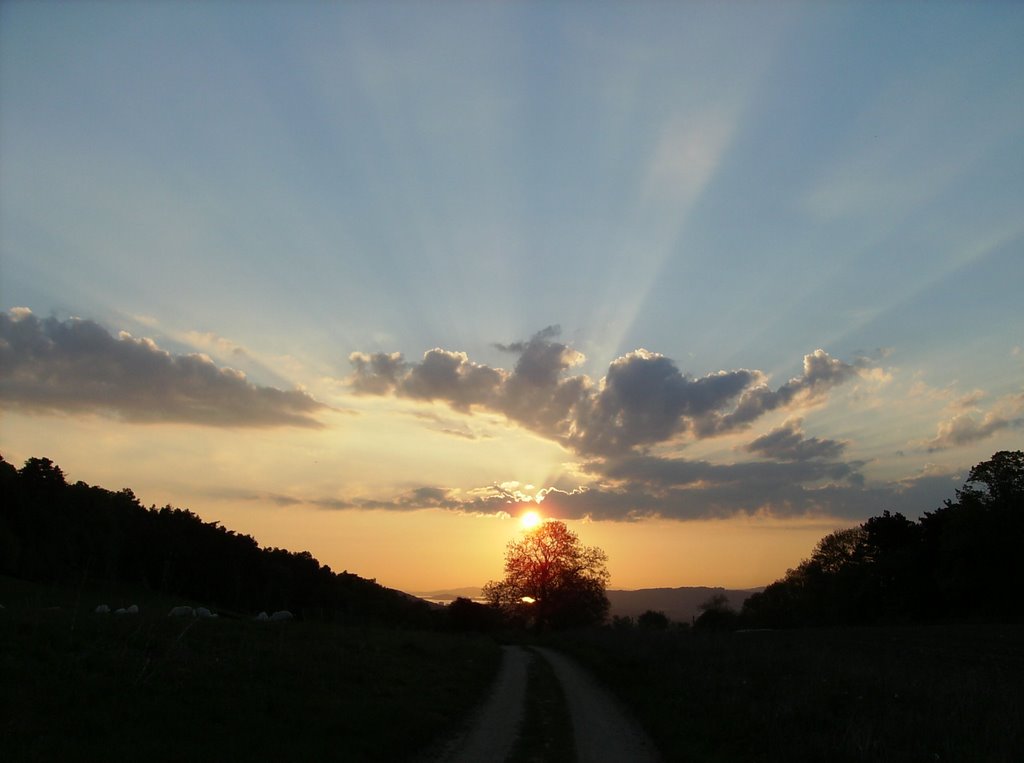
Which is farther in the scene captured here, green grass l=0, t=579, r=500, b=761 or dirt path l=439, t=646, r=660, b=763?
dirt path l=439, t=646, r=660, b=763

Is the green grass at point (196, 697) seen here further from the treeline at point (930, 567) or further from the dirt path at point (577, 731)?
the treeline at point (930, 567)

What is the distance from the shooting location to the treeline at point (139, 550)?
65.8m

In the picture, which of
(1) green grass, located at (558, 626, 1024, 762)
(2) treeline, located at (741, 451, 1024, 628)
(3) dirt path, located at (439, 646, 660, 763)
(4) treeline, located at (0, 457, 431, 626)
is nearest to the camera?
(1) green grass, located at (558, 626, 1024, 762)

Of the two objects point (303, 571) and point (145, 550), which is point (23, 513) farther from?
point (303, 571)

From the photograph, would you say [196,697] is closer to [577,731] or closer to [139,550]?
[577,731]

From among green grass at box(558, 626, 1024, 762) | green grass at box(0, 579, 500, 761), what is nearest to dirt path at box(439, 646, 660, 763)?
green grass at box(558, 626, 1024, 762)

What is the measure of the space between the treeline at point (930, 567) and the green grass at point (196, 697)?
194 ft

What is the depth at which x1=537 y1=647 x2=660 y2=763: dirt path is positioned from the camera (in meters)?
12.6

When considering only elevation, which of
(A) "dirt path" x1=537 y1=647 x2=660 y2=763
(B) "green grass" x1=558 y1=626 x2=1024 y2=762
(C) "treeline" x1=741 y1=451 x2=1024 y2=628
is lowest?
(A) "dirt path" x1=537 y1=647 x2=660 y2=763

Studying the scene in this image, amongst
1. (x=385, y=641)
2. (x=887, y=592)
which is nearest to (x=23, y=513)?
(x=385, y=641)

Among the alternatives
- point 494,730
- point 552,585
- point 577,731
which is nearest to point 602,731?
point 577,731

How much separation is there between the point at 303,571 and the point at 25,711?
334 feet

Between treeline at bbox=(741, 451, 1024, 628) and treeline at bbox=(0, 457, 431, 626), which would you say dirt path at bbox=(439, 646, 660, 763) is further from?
treeline at bbox=(741, 451, 1024, 628)

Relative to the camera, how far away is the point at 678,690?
18.5 m
